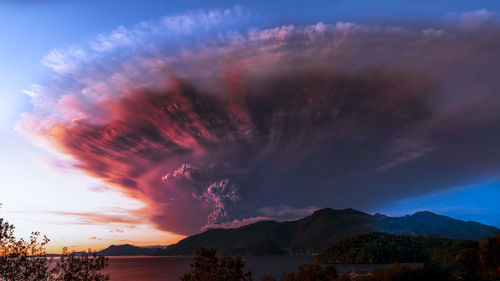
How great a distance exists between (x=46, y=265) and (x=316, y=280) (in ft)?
68.0

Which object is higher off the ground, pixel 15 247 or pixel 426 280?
pixel 15 247

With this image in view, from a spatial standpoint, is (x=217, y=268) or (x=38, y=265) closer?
(x=38, y=265)

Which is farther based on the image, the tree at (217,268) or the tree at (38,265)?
the tree at (217,268)

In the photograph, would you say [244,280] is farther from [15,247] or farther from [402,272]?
[15,247]

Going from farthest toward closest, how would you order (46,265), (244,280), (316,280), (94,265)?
(244,280) → (316,280) → (94,265) → (46,265)

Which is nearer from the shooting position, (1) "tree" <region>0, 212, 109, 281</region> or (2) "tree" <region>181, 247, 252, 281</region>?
(1) "tree" <region>0, 212, 109, 281</region>

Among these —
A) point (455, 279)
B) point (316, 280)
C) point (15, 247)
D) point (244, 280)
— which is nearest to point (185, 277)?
point (244, 280)

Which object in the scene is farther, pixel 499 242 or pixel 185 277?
pixel 499 242

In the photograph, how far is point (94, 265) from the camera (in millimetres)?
24531

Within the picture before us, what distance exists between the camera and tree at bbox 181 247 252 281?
35500 mm

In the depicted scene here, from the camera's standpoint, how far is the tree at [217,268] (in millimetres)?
35500

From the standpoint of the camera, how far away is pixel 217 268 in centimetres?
3634

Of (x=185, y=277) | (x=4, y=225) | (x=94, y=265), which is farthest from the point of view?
(x=185, y=277)

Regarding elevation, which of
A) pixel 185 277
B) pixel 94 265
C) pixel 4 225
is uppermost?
pixel 4 225
